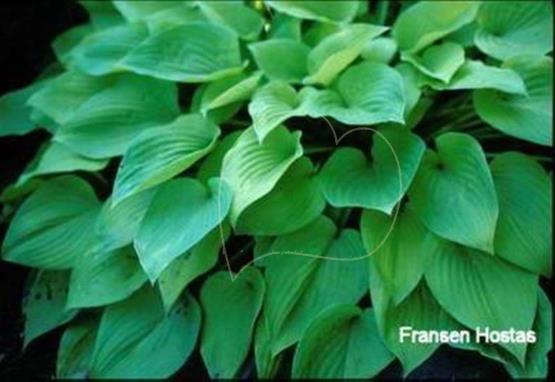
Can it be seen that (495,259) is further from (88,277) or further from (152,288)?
(88,277)

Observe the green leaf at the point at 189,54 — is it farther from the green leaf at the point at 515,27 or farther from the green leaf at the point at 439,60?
the green leaf at the point at 515,27

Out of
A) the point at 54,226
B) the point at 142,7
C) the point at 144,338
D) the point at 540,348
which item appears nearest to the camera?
the point at 540,348

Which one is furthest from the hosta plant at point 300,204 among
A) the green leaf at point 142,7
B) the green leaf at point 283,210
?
the green leaf at point 142,7

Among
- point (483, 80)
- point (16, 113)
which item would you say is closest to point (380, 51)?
point (483, 80)

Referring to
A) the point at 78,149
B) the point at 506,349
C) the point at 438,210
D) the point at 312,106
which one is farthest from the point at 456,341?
the point at 78,149

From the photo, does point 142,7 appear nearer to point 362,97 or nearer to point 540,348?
point 362,97

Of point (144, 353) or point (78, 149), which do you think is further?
point (78, 149)

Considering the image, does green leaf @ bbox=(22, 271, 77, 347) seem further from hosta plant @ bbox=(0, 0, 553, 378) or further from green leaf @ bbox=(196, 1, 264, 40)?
green leaf @ bbox=(196, 1, 264, 40)
